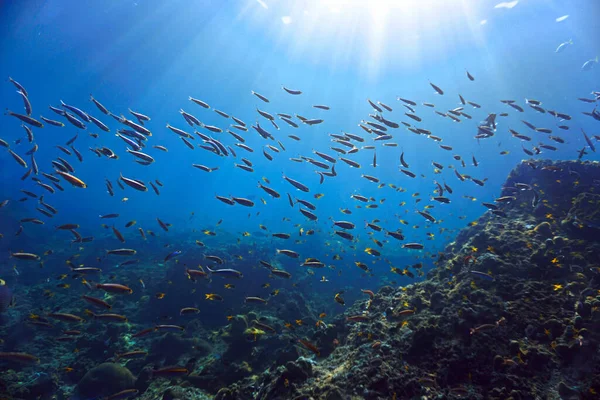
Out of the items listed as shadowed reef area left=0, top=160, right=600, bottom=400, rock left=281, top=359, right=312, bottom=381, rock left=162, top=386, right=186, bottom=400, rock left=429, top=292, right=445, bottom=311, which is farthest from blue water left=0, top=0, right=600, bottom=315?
rock left=429, top=292, right=445, bottom=311

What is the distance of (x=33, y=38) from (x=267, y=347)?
200ft

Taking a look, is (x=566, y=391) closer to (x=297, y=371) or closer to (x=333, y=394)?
(x=333, y=394)

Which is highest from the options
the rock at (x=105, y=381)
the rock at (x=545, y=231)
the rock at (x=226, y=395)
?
the rock at (x=545, y=231)

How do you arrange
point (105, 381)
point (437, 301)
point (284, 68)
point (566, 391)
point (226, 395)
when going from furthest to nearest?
point (284, 68)
point (105, 381)
point (437, 301)
point (226, 395)
point (566, 391)

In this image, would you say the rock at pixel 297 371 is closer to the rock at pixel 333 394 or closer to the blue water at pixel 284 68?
the rock at pixel 333 394

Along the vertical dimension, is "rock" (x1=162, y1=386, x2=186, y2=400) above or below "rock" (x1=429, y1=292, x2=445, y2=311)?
below

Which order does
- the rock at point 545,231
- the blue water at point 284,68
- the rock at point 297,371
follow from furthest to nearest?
the blue water at point 284,68
the rock at point 545,231
the rock at point 297,371

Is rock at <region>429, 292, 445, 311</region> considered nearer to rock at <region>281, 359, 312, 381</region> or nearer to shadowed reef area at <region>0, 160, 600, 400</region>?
shadowed reef area at <region>0, 160, 600, 400</region>

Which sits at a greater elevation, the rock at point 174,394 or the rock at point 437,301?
the rock at point 437,301

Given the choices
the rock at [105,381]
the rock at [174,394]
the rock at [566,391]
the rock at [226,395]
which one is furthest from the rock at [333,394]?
the rock at [105,381]

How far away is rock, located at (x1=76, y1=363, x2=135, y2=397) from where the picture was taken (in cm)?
768

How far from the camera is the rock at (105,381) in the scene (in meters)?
7.68

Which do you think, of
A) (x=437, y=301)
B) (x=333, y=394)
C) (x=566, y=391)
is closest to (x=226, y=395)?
(x=333, y=394)

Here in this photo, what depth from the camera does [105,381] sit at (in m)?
7.83
